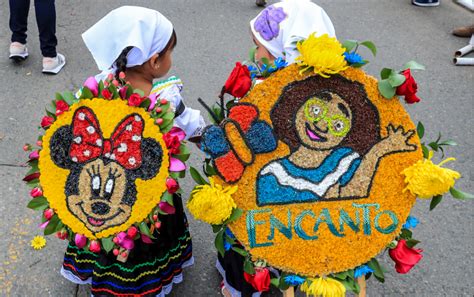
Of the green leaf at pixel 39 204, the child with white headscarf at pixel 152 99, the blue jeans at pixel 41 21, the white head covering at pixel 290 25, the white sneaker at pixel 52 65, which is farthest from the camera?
the white sneaker at pixel 52 65

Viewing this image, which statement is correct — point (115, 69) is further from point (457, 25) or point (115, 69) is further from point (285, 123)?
point (457, 25)

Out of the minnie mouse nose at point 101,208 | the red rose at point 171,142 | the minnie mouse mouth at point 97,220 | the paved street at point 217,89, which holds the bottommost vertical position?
the paved street at point 217,89

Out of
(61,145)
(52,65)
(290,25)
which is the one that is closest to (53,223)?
(61,145)

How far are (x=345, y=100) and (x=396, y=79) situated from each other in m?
0.18

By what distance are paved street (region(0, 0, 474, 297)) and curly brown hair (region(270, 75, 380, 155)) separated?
3.27 feet

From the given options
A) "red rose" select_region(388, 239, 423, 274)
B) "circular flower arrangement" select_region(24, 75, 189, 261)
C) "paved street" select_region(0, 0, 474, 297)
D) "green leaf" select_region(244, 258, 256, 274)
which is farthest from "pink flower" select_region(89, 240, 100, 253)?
"red rose" select_region(388, 239, 423, 274)

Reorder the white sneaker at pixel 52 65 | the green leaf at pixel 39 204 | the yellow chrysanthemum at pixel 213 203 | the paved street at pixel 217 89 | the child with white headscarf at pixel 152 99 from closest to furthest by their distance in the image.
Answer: the yellow chrysanthemum at pixel 213 203
the green leaf at pixel 39 204
the child with white headscarf at pixel 152 99
the paved street at pixel 217 89
the white sneaker at pixel 52 65

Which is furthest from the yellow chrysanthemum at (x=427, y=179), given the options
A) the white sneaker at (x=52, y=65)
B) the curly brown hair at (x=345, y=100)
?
the white sneaker at (x=52, y=65)

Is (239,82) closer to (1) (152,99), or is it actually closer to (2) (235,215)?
(1) (152,99)

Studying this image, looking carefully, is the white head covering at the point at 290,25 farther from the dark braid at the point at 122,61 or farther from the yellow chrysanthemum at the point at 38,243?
the yellow chrysanthemum at the point at 38,243

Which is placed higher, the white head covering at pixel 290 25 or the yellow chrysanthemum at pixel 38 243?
the white head covering at pixel 290 25

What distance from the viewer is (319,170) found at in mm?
1645

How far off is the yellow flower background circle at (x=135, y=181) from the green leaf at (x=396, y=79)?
0.78 metres

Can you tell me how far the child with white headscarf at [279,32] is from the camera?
194 centimetres
